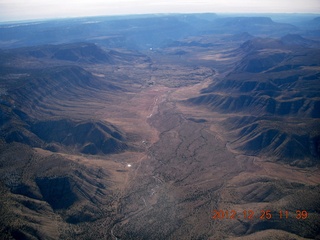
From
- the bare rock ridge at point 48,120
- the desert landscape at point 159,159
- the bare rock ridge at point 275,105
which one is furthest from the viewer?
the bare rock ridge at point 48,120

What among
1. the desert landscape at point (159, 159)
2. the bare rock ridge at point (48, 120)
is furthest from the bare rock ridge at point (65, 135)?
the desert landscape at point (159, 159)

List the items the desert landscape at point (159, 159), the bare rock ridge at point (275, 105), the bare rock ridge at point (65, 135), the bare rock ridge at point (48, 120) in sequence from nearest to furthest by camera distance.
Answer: the desert landscape at point (159, 159)
the bare rock ridge at point (275, 105)
the bare rock ridge at point (65, 135)
the bare rock ridge at point (48, 120)

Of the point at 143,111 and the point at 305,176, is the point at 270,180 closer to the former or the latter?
the point at 305,176

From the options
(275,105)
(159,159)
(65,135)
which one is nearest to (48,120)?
(65,135)

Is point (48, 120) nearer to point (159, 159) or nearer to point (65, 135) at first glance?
point (65, 135)

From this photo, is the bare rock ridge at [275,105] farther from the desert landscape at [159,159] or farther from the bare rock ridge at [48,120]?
the bare rock ridge at [48,120]

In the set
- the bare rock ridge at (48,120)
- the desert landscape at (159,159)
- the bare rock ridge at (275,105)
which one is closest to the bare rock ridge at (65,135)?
the bare rock ridge at (48,120)

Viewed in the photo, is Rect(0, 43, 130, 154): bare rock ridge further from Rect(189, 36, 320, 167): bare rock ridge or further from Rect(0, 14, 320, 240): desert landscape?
Rect(189, 36, 320, 167): bare rock ridge

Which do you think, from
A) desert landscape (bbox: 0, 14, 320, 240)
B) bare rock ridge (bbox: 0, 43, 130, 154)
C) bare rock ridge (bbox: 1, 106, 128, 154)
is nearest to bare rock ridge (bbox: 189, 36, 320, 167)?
desert landscape (bbox: 0, 14, 320, 240)

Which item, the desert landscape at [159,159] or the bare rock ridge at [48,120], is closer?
the desert landscape at [159,159]

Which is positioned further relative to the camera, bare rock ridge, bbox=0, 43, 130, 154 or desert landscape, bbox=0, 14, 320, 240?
bare rock ridge, bbox=0, 43, 130, 154
